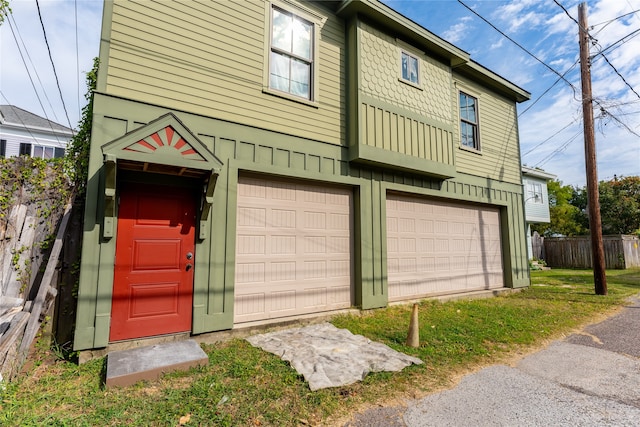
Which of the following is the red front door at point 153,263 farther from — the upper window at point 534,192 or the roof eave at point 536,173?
the upper window at point 534,192

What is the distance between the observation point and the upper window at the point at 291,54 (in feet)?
17.9

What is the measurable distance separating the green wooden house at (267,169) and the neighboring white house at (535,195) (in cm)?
1286

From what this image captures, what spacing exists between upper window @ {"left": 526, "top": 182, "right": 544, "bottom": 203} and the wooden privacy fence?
97.9 inches

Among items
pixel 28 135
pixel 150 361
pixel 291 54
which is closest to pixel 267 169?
pixel 291 54

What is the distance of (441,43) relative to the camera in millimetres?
7266

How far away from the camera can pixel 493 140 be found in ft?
29.9

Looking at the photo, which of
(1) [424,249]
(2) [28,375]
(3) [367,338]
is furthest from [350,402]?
(1) [424,249]

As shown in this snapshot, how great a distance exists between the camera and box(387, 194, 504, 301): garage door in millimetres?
6762

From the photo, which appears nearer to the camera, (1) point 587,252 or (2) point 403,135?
(2) point 403,135

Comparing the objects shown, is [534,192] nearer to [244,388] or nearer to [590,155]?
[590,155]

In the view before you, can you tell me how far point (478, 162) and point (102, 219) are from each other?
856 centimetres

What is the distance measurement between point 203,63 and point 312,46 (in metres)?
2.17

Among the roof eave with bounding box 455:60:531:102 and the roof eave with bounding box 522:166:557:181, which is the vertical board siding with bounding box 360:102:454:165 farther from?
the roof eave with bounding box 522:166:557:181

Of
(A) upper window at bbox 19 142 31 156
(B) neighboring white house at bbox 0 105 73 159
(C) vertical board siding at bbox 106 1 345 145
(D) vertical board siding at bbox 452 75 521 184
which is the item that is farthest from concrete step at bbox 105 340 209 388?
(A) upper window at bbox 19 142 31 156
